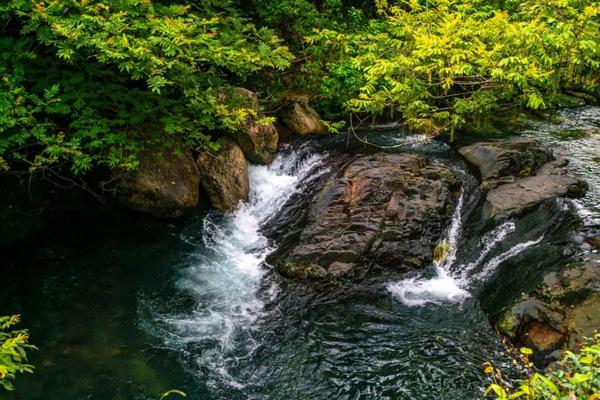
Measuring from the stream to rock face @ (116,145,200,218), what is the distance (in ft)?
1.53

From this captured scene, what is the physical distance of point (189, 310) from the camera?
300 inches

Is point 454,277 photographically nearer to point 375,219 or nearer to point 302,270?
point 375,219

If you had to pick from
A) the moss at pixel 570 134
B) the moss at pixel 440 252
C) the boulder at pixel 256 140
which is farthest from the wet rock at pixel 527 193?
the boulder at pixel 256 140

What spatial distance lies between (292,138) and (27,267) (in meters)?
6.92

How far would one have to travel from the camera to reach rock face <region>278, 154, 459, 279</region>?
328 inches

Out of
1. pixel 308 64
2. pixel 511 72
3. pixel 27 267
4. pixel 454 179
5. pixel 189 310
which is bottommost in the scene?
pixel 189 310

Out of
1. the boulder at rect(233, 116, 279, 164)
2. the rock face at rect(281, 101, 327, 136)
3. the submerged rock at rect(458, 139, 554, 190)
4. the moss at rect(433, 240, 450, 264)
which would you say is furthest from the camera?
the rock face at rect(281, 101, 327, 136)

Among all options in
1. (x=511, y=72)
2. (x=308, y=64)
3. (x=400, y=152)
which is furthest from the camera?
(x=308, y=64)

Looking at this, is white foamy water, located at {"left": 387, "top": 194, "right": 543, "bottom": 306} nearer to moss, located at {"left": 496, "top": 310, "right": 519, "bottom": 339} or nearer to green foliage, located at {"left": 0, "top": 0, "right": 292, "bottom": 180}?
moss, located at {"left": 496, "top": 310, "right": 519, "bottom": 339}

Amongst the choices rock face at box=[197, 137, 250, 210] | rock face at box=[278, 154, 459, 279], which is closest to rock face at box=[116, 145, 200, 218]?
rock face at box=[197, 137, 250, 210]

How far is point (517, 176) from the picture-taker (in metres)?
9.52

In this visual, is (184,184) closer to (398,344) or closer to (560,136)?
(398,344)

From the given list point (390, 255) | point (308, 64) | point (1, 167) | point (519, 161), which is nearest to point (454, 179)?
point (519, 161)

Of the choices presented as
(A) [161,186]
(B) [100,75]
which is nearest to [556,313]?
(A) [161,186]
